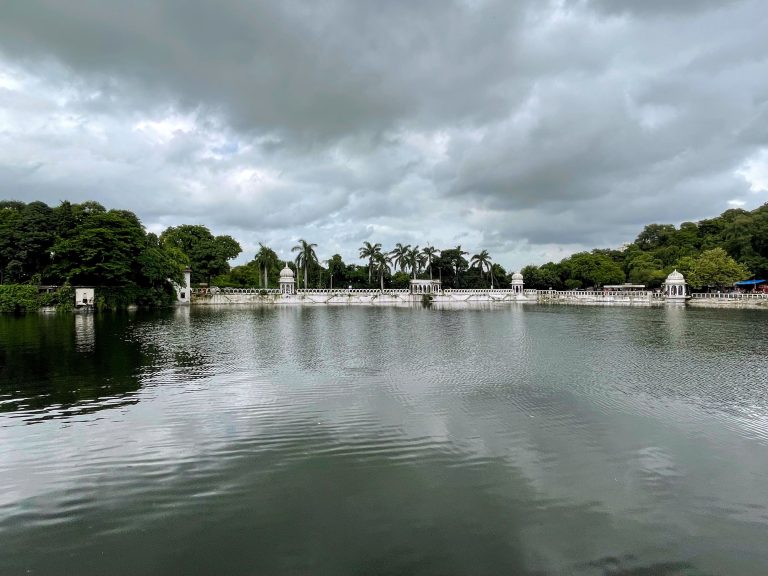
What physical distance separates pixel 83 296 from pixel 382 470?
56.7 m

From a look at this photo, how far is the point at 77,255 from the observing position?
53000mm

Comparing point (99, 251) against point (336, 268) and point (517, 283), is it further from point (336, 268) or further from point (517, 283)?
point (517, 283)

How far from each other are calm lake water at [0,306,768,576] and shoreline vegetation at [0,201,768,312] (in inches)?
1645

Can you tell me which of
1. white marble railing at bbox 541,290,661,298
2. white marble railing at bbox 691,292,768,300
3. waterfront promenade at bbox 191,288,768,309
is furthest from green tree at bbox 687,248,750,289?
white marble railing at bbox 541,290,661,298

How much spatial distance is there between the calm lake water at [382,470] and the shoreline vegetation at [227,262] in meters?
41.8

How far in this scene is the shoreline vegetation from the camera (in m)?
53.4

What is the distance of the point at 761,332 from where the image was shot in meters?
31.8

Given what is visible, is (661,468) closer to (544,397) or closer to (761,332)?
(544,397)

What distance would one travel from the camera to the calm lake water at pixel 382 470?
5812mm

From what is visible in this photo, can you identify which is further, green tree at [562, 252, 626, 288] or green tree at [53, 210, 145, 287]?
green tree at [562, 252, 626, 288]

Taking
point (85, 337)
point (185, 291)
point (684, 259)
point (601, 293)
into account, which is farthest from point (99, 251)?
→ point (684, 259)

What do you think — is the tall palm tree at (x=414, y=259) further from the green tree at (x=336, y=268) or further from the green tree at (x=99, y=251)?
the green tree at (x=99, y=251)

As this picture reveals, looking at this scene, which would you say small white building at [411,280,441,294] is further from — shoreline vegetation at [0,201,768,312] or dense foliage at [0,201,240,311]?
dense foliage at [0,201,240,311]

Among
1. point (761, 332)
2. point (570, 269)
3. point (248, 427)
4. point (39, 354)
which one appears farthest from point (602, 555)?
point (570, 269)
